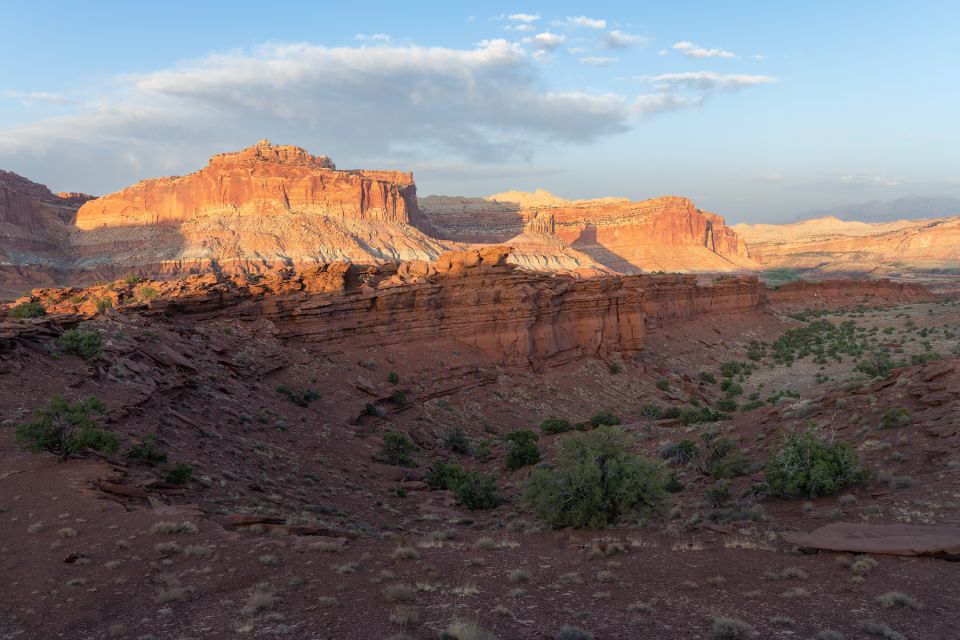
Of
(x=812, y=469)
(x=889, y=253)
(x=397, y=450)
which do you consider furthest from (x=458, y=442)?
(x=889, y=253)

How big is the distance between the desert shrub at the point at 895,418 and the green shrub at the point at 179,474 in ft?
47.6

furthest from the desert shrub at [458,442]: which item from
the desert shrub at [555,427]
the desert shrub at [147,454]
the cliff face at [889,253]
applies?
the cliff face at [889,253]

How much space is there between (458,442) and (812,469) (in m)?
14.4

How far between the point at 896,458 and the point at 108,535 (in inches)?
540

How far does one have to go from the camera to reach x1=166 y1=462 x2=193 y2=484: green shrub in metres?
12.4

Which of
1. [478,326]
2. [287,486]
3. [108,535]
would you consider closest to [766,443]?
[287,486]

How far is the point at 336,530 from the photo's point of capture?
11.1 metres

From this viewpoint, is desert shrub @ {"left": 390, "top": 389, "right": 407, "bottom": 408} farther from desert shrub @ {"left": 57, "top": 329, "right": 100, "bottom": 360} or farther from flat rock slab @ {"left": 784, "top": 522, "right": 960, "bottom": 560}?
flat rock slab @ {"left": 784, "top": 522, "right": 960, "bottom": 560}

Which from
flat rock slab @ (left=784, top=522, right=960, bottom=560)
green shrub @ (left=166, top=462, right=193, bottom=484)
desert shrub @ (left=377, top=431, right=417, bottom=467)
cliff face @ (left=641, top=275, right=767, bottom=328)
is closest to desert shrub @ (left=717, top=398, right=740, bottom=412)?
cliff face @ (left=641, top=275, right=767, bottom=328)

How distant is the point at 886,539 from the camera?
8.70m

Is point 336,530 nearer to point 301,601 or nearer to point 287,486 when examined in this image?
point 301,601

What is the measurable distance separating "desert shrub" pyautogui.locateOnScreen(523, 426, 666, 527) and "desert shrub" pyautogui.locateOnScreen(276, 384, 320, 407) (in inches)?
510

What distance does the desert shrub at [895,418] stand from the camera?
13.0 m

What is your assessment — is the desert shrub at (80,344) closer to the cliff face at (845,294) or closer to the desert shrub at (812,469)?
the desert shrub at (812,469)
